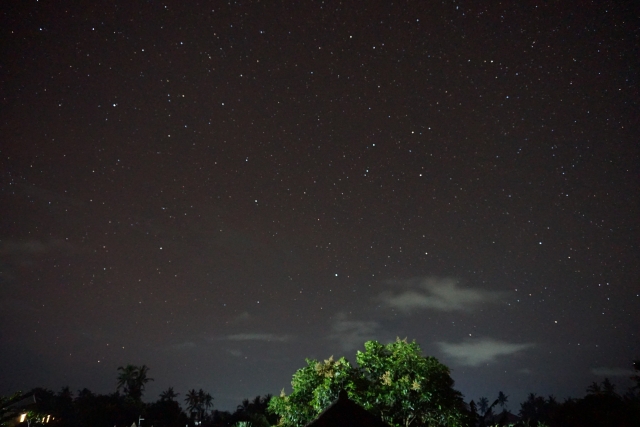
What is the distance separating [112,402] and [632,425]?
187ft

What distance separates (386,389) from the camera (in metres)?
16.8

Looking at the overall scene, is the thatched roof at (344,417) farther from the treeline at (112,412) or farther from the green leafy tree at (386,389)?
the treeline at (112,412)

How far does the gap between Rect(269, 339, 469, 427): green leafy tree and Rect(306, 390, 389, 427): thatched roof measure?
5.84m

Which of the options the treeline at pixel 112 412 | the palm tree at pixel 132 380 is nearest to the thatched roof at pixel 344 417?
the treeline at pixel 112 412

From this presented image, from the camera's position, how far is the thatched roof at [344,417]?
34.1 feet

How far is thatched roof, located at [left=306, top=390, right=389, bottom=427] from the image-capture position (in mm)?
10391

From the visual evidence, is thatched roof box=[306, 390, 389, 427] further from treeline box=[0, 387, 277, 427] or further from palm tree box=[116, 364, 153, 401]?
palm tree box=[116, 364, 153, 401]

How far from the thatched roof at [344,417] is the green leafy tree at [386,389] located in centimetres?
584

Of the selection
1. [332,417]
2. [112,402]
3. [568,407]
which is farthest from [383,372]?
[112,402]

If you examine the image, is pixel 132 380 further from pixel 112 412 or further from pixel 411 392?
pixel 411 392

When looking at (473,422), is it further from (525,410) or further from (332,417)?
(525,410)

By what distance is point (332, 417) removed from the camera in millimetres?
10523

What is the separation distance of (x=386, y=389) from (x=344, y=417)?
691 cm

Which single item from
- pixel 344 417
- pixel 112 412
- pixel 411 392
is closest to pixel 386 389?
pixel 411 392
